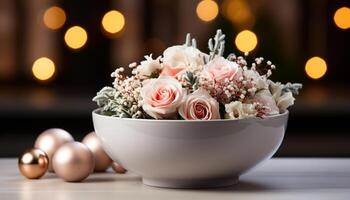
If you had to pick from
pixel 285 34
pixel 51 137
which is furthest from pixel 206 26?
pixel 51 137

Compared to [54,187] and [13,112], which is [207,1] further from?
[54,187]

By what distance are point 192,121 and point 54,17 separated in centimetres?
256

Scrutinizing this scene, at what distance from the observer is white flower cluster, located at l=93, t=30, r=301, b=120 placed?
1113mm

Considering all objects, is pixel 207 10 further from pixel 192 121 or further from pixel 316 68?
pixel 192 121

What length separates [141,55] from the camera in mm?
3549

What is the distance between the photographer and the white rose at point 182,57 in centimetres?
118

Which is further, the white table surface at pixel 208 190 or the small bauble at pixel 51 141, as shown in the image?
the small bauble at pixel 51 141

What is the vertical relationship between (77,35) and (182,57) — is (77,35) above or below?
below

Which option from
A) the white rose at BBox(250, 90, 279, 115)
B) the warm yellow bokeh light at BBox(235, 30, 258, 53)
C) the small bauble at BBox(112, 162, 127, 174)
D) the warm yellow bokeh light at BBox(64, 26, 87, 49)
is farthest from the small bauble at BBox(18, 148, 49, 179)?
the warm yellow bokeh light at BBox(64, 26, 87, 49)

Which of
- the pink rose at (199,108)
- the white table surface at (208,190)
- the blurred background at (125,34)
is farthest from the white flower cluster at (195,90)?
the blurred background at (125,34)

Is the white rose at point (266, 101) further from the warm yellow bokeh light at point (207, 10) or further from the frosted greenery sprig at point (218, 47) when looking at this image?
the warm yellow bokeh light at point (207, 10)

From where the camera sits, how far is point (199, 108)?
1.11 m

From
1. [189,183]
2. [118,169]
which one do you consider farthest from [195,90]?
[118,169]

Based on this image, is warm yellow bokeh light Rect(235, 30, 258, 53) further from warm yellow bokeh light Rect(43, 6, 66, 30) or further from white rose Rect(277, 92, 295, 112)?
white rose Rect(277, 92, 295, 112)
